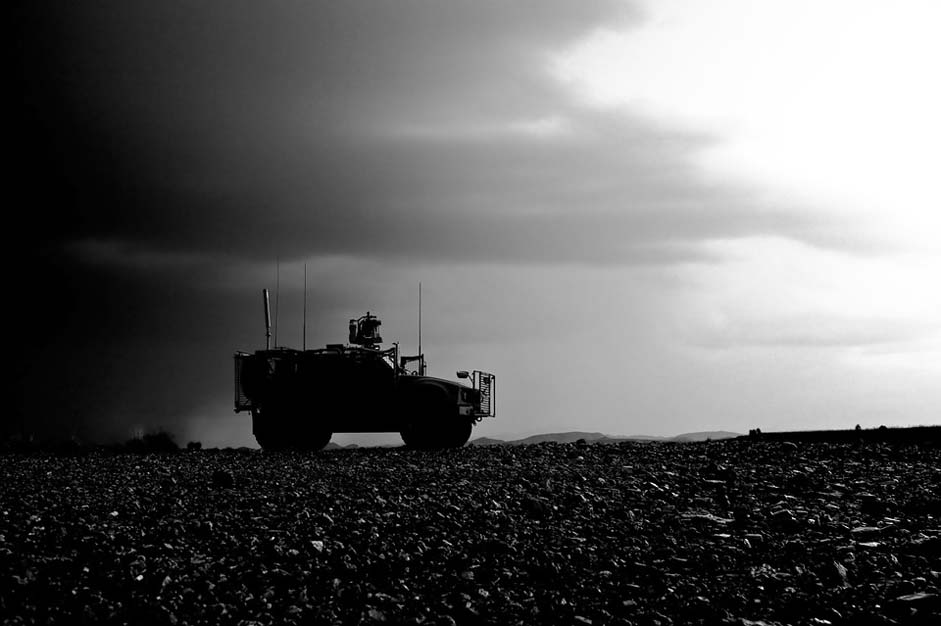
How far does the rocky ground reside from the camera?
287 inches

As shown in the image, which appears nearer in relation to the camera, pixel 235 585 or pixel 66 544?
pixel 235 585

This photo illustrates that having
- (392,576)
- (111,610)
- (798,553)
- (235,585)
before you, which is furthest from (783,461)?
(111,610)

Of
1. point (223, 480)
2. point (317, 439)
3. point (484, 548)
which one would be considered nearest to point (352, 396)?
point (317, 439)

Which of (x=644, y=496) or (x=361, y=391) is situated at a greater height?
(x=361, y=391)

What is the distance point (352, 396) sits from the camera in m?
21.3

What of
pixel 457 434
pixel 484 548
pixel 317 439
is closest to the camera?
pixel 484 548

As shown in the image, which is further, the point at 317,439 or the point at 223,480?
the point at 317,439

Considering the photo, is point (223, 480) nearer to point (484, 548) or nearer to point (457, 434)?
point (484, 548)

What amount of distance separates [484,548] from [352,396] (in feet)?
43.3

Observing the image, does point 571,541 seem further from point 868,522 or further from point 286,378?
point 286,378

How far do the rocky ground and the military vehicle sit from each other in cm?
758

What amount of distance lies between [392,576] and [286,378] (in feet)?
47.0

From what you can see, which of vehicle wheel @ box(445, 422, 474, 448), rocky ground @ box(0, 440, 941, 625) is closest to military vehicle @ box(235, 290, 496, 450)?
vehicle wheel @ box(445, 422, 474, 448)

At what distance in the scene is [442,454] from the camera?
57.2ft
